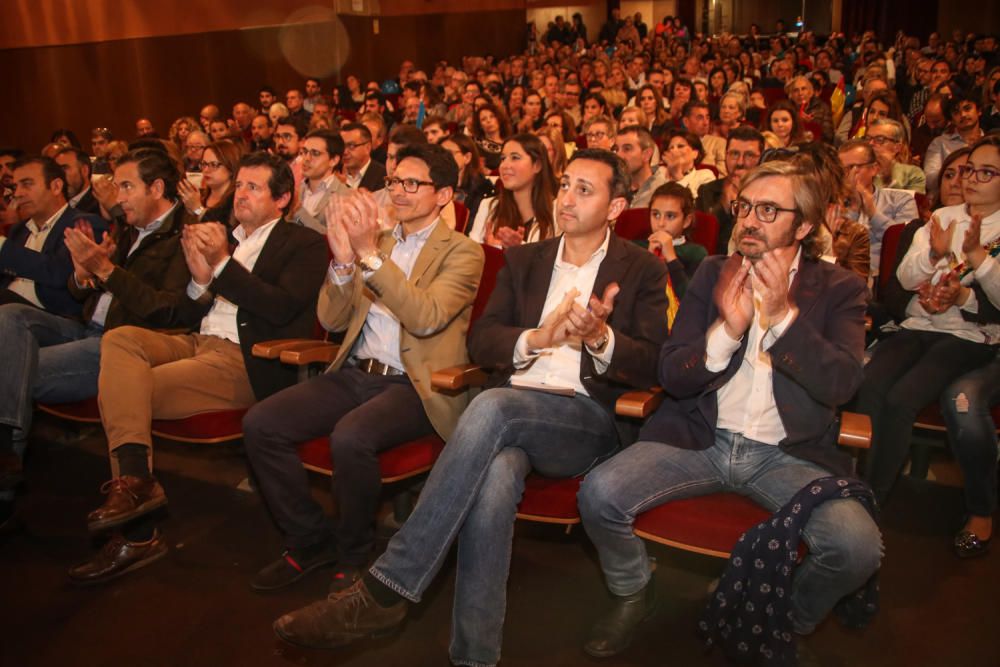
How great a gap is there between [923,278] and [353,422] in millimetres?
1802

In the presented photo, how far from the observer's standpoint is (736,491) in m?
2.01

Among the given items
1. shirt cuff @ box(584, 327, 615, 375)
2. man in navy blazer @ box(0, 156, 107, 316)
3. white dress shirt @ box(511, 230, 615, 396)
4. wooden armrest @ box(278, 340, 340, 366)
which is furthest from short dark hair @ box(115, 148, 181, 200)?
shirt cuff @ box(584, 327, 615, 375)

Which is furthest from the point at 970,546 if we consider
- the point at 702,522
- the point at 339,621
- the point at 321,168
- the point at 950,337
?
the point at 321,168

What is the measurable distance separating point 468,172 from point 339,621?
291 centimetres

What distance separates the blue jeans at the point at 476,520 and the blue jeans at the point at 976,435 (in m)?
1.26

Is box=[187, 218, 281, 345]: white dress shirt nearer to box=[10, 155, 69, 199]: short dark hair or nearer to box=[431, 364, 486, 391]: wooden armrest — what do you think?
box=[431, 364, 486, 391]: wooden armrest

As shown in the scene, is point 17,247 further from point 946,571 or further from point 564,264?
point 946,571

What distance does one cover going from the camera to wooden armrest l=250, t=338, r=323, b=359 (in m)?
2.56

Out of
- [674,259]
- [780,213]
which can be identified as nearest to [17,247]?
[674,259]

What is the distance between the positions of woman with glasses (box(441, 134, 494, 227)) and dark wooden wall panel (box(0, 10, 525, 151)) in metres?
6.59

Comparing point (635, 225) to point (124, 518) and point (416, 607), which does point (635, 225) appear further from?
point (124, 518)

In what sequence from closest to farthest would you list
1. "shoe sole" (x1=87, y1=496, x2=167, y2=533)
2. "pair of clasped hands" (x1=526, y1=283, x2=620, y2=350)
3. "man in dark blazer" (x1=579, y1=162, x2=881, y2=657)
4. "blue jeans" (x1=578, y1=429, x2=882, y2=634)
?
"blue jeans" (x1=578, y1=429, x2=882, y2=634) → "man in dark blazer" (x1=579, y1=162, x2=881, y2=657) → "pair of clasped hands" (x1=526, y1=283, x2=620, y2=350) → "shoe sole" (x1=87, y1=496, x2=167, y2=533)

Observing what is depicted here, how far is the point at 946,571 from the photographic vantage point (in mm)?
2361

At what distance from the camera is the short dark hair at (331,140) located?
167 inches
